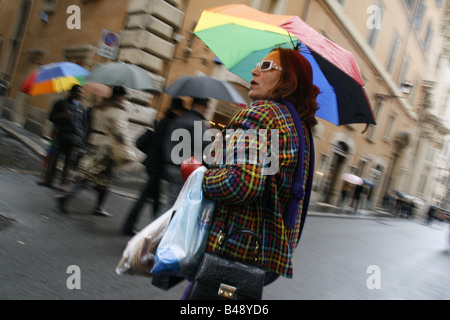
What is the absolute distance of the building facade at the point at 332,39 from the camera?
9812 millimetres

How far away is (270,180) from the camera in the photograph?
154 cm

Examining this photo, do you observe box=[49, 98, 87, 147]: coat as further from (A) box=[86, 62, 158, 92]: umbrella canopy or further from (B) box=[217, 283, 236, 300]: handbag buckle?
(B) box=[217, 283, 236, 300]: handbag buckle

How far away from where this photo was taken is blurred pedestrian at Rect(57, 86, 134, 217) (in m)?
4.70

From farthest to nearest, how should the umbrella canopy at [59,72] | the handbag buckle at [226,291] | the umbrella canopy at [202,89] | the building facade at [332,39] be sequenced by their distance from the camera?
the building facade at [332,39], the umbrella canopy at [59,72], the umbrella canopy at [202,89], the handbag buckle at [226,291]

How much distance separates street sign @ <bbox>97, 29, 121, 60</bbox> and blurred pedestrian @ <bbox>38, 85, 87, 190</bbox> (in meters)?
3.10

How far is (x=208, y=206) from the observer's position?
153 cm

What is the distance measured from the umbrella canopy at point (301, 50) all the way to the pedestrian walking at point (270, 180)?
39.9 inches

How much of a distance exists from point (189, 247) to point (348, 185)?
1933 cm

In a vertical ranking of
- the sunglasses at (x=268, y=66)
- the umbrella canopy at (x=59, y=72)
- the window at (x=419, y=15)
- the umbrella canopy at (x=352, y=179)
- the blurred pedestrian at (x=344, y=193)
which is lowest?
the blurred pedestrian at (x=344, y=193)

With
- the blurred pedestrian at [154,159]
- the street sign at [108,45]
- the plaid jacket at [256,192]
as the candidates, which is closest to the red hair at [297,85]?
the plaid jacket at [256,192]

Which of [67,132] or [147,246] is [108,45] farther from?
[147,246]

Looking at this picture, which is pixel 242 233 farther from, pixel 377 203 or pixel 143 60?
pixel 377 203

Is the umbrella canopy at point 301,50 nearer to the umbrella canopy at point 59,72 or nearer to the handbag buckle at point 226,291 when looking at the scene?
the handbag buckle at point 226,291

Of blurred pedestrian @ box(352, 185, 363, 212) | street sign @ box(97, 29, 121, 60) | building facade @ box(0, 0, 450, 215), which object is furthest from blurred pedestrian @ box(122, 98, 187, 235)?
blurred pedestrian @ box(352, 185, 363, 212)
